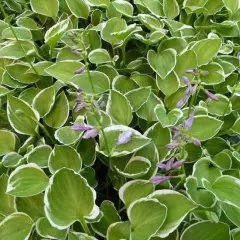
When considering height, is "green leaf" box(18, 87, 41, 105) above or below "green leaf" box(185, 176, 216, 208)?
below

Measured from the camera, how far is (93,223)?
79cm

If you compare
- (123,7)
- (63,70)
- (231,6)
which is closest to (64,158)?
(63,70)

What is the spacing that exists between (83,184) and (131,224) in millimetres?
114

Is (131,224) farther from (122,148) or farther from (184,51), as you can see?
(184,51)

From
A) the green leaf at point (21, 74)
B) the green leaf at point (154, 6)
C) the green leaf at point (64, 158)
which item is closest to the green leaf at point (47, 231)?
the green leaf at point (64, 158)

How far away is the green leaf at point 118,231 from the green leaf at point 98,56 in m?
0.45

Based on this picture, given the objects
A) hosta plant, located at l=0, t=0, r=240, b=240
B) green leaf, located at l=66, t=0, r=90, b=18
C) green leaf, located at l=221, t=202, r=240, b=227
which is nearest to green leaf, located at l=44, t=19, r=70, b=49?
hosta plant, located at l=0, t=0, r=240, b=240

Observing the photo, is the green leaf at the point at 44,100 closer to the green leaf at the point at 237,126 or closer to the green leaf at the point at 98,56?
the green leaf at the point at 98,56

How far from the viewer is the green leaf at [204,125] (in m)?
0.87

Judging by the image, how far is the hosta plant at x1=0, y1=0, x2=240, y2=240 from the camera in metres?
0.72

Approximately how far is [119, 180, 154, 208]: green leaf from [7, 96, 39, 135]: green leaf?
0.90 feet

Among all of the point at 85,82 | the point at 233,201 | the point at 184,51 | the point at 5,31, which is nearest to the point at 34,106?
the point at 85,82

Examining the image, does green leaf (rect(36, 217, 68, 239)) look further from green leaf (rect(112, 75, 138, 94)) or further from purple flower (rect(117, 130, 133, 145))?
green leaf (rect(112, 75, 138, 94))

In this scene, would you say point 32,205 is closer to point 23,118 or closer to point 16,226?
point 16,226
